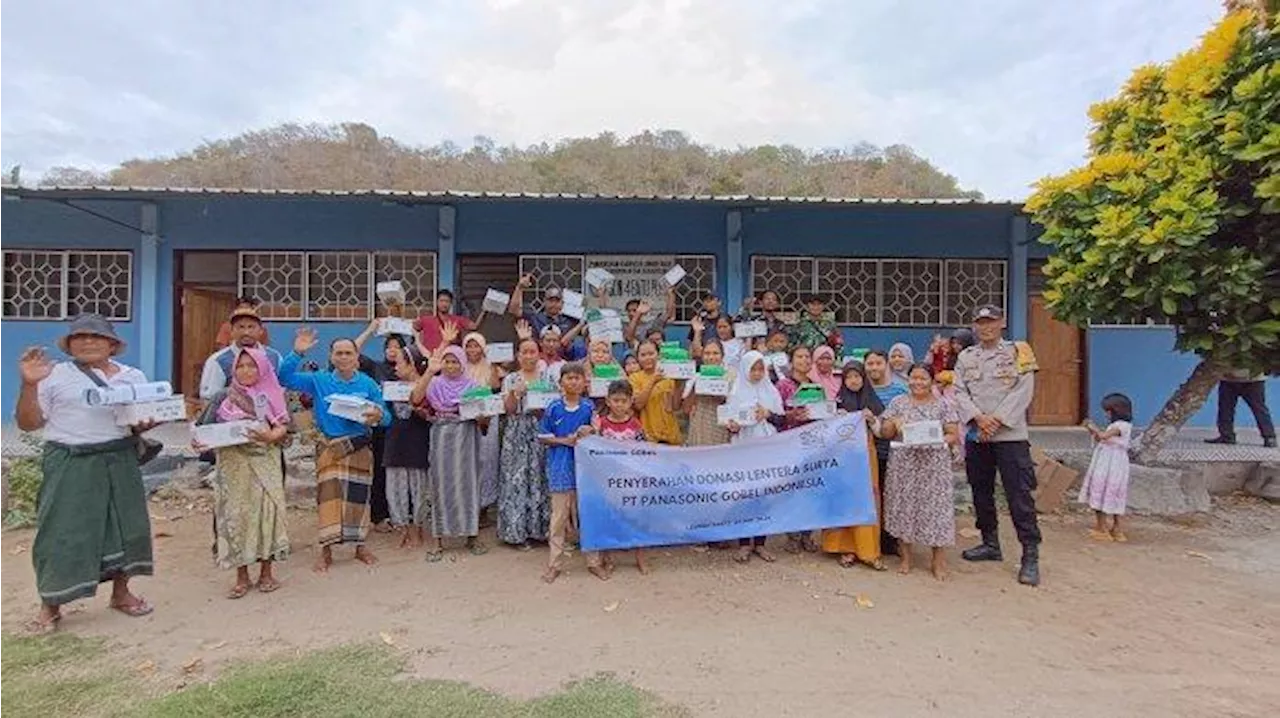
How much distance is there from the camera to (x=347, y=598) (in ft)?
14.0

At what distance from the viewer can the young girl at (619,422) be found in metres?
4.71

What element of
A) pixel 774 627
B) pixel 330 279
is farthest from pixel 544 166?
pixel 774 627

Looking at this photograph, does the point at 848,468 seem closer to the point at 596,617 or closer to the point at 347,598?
the point at 596,617

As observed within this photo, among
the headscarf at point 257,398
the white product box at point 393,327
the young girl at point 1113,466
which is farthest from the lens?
the young girl at point 1113,466

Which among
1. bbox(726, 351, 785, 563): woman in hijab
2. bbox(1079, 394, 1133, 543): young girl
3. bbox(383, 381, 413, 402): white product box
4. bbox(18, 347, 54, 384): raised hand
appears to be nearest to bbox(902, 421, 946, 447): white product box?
bbox(726, 351, 785, 563): woman in hijab

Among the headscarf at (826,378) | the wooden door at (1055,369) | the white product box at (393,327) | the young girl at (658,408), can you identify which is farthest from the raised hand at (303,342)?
the wooden door at (1055,369)

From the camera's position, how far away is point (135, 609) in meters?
4.04

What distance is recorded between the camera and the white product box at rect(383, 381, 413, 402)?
4754 mm

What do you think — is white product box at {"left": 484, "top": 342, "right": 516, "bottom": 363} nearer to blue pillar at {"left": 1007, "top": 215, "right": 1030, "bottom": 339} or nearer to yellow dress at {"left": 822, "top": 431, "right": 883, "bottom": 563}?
yellow dress at {"left": 822, "top": 431, "right": 883, "bottom": 563}

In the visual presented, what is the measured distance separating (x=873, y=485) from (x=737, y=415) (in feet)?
3.41

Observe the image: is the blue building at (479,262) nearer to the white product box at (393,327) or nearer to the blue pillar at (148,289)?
the blue pillar at (148,289)

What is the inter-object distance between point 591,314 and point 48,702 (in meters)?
4.35

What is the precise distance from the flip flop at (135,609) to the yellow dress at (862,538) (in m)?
4.00

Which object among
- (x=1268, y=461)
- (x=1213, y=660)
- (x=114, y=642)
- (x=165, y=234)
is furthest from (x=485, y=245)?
(x=1268, y=461)
